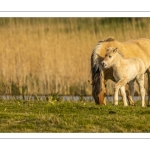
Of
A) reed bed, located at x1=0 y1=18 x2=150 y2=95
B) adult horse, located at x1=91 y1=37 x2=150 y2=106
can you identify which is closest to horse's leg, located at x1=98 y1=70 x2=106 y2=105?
adult horse, located at x1=91 y1=37 x2=150 y2=106

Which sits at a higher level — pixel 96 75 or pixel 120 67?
pixel 120 67

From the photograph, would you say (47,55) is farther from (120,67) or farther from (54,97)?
(120,67)

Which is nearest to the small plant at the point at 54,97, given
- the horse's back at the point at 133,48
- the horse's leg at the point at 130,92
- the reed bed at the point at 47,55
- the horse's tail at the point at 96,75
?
the reed bed at the point at 47,55

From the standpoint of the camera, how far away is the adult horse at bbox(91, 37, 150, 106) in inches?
749

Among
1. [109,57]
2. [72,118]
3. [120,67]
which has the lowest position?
[72,118]

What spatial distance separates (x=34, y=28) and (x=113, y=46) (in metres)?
4.35

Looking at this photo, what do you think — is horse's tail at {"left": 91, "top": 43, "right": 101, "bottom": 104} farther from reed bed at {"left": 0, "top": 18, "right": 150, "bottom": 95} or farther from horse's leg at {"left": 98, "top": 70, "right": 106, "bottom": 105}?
reed bed at {"left": 0, "top": 18, "right": 150, "bottom": 95}

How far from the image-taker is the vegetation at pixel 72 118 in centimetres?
1559

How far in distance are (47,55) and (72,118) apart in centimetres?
684

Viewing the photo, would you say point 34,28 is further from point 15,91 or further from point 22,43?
point 15,91

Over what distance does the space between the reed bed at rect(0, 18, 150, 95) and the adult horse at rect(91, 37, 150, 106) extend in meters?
2.29

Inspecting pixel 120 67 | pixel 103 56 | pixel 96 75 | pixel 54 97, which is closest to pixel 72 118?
pixel 96 75

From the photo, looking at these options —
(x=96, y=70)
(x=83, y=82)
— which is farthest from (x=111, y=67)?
(x=83, y=82)

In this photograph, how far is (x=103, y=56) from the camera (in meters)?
19.4
